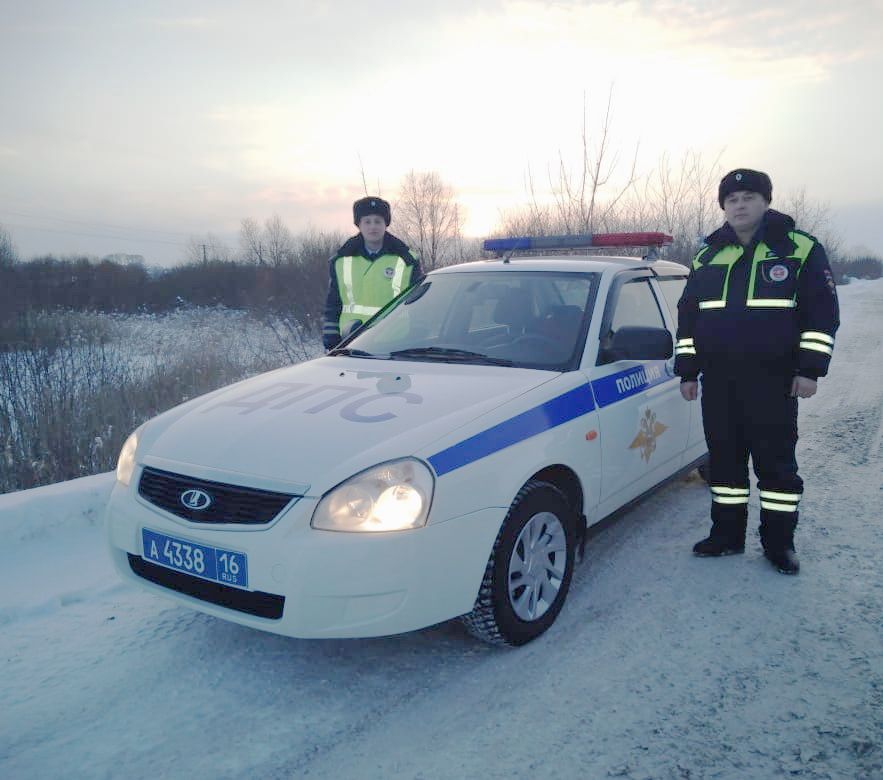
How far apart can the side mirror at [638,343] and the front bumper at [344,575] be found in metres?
1.24

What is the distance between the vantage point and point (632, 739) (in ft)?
7.41

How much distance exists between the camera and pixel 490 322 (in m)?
3.67

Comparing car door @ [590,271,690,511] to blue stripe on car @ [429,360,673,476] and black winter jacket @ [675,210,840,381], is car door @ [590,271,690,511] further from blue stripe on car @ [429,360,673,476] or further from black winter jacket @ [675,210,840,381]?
black winter jacket @ [675,210,840,381]

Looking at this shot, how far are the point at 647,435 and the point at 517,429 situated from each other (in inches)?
48.2

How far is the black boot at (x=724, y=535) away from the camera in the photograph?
370 centimetres

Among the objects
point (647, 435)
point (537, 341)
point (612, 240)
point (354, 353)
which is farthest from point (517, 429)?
point (612, 240)

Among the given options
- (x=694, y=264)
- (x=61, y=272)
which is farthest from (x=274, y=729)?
(x=61, y=272)

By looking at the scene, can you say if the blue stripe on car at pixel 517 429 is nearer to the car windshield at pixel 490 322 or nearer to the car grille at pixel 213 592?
the car windshield at pixel 490 322

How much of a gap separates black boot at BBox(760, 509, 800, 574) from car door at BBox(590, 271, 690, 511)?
2.01ft

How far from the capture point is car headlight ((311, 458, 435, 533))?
7.64 ft

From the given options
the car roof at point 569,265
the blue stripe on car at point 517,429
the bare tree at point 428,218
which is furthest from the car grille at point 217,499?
the bare tree at point 428,218

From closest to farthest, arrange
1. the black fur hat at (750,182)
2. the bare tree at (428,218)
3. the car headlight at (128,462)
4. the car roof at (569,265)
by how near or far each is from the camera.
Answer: the car headlight at (128,462)
the black fur hat at (750,182)
the car roof at (569,265)
the bare tree at (428,218)

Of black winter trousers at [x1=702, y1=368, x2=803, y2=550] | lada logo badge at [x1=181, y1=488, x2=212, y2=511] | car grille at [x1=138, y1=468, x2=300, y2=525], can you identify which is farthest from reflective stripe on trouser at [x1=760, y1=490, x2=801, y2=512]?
lada logo badge at [x1=181, y1=488, x2=212, y2=511]

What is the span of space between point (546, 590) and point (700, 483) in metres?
2.37
